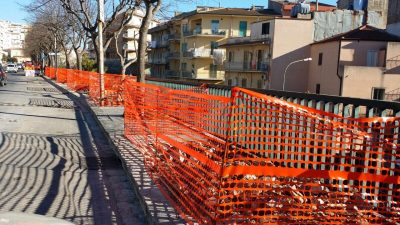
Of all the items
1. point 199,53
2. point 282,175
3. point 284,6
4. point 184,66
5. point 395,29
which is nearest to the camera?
point 282,175

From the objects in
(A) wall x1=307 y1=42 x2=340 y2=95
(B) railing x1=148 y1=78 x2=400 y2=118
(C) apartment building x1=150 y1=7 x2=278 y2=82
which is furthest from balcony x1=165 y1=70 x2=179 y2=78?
(B) railing x1=148 y1=78 x2=400 y2=118

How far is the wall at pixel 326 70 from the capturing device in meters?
41.8

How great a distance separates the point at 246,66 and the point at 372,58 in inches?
642

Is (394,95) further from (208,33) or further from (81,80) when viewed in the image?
(208,33)

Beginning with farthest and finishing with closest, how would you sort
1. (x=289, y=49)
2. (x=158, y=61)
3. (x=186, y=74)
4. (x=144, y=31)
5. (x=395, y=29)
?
(x=158, y=61), (x=186, y=74), (x=289, y=49), (x=395, y=29), (x=144, y=31)

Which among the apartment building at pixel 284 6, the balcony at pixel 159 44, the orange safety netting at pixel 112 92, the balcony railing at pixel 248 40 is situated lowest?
the orange safety netting at pixel 112 92

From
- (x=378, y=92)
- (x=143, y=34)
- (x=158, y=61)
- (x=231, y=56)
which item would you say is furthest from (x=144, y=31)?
(x=158, y=61)

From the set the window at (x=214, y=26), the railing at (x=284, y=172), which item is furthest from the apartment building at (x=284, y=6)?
the railing at (x=284, y=172)

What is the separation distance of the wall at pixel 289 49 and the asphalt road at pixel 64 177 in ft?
128

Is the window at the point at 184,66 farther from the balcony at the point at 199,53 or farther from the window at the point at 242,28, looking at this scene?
the window at the point at 242,28

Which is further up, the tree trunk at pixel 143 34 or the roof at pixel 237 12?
the roof at pixel 237 12

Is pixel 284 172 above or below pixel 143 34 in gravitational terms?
below

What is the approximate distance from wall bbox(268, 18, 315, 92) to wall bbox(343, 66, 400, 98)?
967 cm

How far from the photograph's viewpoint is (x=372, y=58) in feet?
140
